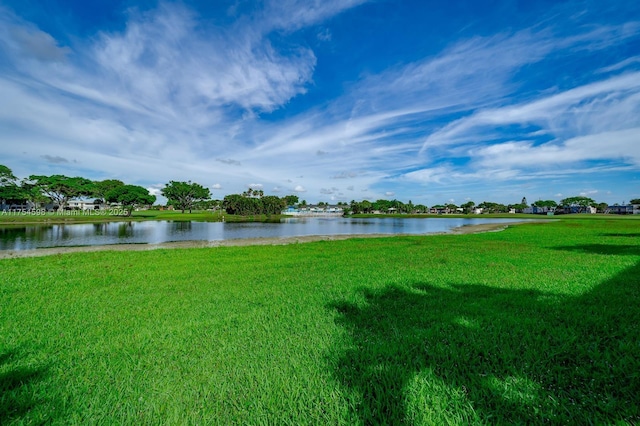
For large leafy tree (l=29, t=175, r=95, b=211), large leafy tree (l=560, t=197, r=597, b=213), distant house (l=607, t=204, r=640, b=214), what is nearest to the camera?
large leafy tree (l=29, t=175, r=95, b=211)

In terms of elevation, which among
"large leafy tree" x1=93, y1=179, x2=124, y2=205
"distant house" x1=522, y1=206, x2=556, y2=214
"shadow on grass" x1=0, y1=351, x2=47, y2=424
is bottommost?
"shadow on grass" x1=0, y1=351, x2=47, y2=424

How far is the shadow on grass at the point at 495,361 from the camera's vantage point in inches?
96.2

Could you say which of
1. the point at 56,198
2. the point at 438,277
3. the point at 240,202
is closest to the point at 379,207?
the point at 240,202

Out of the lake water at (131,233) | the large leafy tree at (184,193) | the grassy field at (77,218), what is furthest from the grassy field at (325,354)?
the large leafy tree at (184,193)

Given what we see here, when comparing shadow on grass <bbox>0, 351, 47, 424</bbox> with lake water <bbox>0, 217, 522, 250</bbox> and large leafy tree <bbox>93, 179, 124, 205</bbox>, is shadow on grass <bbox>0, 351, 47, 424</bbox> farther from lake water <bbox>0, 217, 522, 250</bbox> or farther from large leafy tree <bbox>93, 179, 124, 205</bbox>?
large leafy tree <bbox>93, 179, 124, 205</bbox>

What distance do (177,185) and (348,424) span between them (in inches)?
4407

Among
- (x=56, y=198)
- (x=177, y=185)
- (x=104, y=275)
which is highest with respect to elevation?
(x=177, y=185)

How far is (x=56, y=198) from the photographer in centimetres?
6950

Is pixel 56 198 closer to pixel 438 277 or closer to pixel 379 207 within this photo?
pixel 438 277

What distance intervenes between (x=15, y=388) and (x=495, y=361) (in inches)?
189

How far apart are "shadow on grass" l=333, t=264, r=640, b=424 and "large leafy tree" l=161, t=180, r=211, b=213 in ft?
358

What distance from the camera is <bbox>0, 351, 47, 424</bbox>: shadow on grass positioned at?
8.02ft

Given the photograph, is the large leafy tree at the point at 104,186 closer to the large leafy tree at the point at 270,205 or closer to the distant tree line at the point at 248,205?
the distant tree line at the point at 248,205

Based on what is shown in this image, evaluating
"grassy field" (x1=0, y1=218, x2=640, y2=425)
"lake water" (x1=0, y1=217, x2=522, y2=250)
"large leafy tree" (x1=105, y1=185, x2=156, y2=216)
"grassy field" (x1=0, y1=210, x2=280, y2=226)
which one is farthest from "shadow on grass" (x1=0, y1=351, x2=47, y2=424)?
"large leafy tree" (x1=105, y1=185, x2=156, y2=216)
